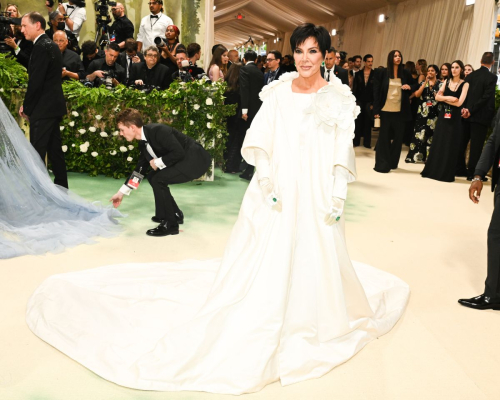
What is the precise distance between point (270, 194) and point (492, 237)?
5.40 feet

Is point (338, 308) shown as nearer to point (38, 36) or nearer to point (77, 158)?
point (38, 36)

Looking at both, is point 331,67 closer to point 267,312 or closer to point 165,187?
point 165,187

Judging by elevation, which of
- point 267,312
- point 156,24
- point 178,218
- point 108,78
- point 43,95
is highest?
point 156,24

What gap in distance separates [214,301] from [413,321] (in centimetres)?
130

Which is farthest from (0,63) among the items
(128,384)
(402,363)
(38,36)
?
(402,363)

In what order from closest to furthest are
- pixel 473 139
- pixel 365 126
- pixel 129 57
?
pixel 129 57, pixel 473 139, pixel 365 126

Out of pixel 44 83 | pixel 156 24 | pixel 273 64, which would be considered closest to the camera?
pixel 44 83

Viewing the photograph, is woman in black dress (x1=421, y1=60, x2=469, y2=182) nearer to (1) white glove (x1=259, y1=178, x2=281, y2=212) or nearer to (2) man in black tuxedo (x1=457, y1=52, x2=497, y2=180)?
(2) man in black tuxedo (x1=457, y1=52, x2=497, y2=180)

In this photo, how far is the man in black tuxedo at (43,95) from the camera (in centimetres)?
525

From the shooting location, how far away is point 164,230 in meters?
4.82

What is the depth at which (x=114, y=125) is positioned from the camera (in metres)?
6.68

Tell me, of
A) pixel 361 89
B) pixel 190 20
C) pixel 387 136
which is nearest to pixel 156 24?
pixel 190 20

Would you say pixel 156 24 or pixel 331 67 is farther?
pixel 156 24

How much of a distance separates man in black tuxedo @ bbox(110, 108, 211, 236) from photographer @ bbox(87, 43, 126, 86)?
101 inches
